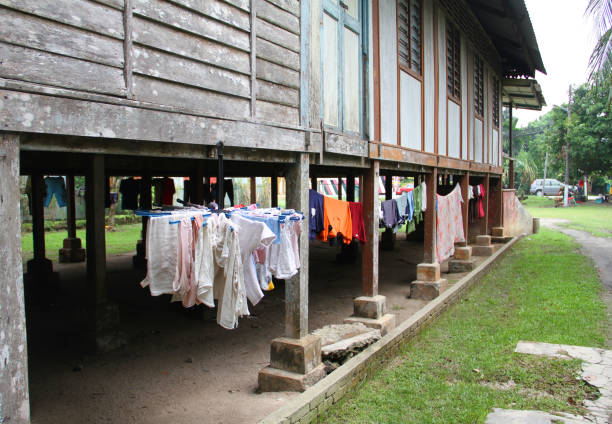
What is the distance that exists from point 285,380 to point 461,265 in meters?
8.44

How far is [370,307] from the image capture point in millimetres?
7078

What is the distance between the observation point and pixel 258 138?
15.1ft

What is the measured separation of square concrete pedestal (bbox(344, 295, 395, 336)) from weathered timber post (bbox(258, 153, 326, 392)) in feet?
5.79

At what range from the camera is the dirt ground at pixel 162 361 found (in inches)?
189

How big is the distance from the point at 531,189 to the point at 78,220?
4398cm

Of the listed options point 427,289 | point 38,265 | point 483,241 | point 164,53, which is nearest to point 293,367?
point 164,53

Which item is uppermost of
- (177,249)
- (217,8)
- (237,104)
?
(217,8)

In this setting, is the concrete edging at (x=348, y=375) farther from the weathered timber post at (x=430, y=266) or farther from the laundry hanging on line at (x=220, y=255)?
the laundry hanging on line at (x=220, y=255)

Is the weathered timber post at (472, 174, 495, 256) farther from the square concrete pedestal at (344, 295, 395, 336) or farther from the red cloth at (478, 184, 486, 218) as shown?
the square concrete pedestal at (344, 295, 395, 336)

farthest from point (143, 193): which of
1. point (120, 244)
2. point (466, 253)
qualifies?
point (466, 253)

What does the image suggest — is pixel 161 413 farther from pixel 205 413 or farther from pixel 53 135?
pixel 53 135

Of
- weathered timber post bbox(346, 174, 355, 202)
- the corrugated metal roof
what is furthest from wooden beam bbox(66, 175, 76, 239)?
the corrugated metal roof

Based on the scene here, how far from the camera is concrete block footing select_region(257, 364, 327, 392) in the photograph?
4.98 metres

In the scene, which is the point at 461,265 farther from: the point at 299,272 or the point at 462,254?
the point at 299,272
